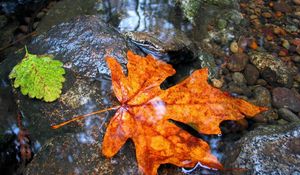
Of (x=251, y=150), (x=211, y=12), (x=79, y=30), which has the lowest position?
(x=251, y=150)

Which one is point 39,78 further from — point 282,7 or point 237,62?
point 282,7

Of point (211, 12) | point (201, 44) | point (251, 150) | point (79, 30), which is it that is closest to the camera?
point (251, 150)

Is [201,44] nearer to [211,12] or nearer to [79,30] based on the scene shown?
[211,12]

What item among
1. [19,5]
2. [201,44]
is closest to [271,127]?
[201,44]

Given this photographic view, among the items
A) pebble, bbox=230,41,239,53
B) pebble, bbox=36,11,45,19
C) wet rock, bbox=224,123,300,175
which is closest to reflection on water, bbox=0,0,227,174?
pebble, bbox=230,41,239,53

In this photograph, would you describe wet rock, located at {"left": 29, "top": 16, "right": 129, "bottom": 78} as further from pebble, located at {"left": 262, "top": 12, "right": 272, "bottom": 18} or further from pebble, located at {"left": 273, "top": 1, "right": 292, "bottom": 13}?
pebble, located at {"left": 273, "top": 1, "right": 292, "bottom": 13}

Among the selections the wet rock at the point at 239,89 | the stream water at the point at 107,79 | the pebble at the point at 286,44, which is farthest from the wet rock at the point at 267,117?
the pebble at the point at 286,44

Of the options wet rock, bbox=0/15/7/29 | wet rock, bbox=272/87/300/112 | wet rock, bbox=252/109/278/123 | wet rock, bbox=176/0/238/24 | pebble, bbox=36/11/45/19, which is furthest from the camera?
pebble, bbox=36/11/45/19
